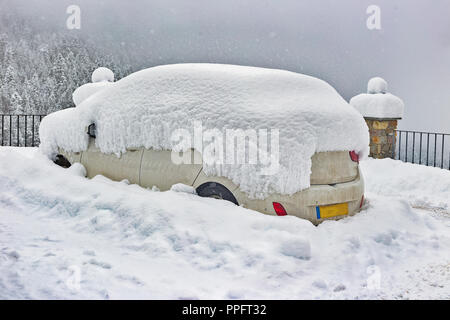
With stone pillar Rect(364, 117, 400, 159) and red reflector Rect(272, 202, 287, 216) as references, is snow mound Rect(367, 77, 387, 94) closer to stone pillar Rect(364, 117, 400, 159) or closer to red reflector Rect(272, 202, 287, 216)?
stone pillar Rect(364, 117, 400, 159)

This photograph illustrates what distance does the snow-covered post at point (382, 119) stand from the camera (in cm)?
1065

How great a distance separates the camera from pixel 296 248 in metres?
3.54

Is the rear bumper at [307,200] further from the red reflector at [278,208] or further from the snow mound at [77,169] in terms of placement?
the snow mound at [77,169]

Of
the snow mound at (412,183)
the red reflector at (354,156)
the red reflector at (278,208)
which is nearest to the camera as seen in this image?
the red reflector at (278,208)

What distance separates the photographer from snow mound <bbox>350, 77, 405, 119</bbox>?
1064cm

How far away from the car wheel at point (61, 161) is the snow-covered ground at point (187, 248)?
0.62 metres

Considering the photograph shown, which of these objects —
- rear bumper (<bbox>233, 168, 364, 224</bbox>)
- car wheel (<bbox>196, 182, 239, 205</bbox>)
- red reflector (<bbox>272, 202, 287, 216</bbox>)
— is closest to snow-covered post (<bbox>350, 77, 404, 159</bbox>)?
rear bumper (<bbox>233, 168, 364, 224</bbox>)

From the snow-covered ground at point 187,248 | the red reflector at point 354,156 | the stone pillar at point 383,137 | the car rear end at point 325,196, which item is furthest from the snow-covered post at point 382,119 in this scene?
the car rear end at point 325,196

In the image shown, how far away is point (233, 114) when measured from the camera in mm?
4148

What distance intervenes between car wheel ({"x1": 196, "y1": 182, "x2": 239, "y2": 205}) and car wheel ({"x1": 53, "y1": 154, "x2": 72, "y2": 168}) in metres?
2.45

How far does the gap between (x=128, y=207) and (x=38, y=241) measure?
0.87 metres

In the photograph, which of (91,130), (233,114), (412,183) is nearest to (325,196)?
(233,114)
